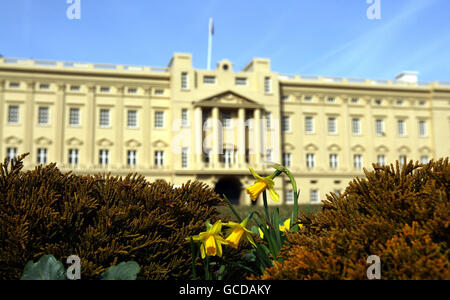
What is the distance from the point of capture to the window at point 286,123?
45.7 meters

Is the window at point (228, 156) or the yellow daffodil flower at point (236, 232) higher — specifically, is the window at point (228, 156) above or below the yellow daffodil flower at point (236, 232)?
above

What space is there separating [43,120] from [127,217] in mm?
40112

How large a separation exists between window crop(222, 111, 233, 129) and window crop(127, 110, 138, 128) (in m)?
9.27

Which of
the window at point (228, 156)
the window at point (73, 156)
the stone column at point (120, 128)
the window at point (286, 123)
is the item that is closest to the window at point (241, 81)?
the window at point (286, 123)

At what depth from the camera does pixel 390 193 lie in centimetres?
390

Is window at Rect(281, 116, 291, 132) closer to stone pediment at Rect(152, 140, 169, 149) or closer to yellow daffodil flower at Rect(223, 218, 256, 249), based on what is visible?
stone pediment at Rect(152, 140, 169, 149)

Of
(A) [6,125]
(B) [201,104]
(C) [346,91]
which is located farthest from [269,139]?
(A) [6,125]

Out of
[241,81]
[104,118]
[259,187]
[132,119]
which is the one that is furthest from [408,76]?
[259,187]

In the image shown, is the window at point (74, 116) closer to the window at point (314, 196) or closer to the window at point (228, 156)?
the window at point (228, 156)

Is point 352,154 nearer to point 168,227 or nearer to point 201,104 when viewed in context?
point 201,104

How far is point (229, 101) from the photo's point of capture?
42938 millimetres

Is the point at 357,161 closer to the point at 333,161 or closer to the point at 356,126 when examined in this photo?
the point at 333,161

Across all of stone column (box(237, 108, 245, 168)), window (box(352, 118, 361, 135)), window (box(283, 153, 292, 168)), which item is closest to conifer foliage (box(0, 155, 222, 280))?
stone column (box(237, 108, 245, 168))

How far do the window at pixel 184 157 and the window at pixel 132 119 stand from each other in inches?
232
